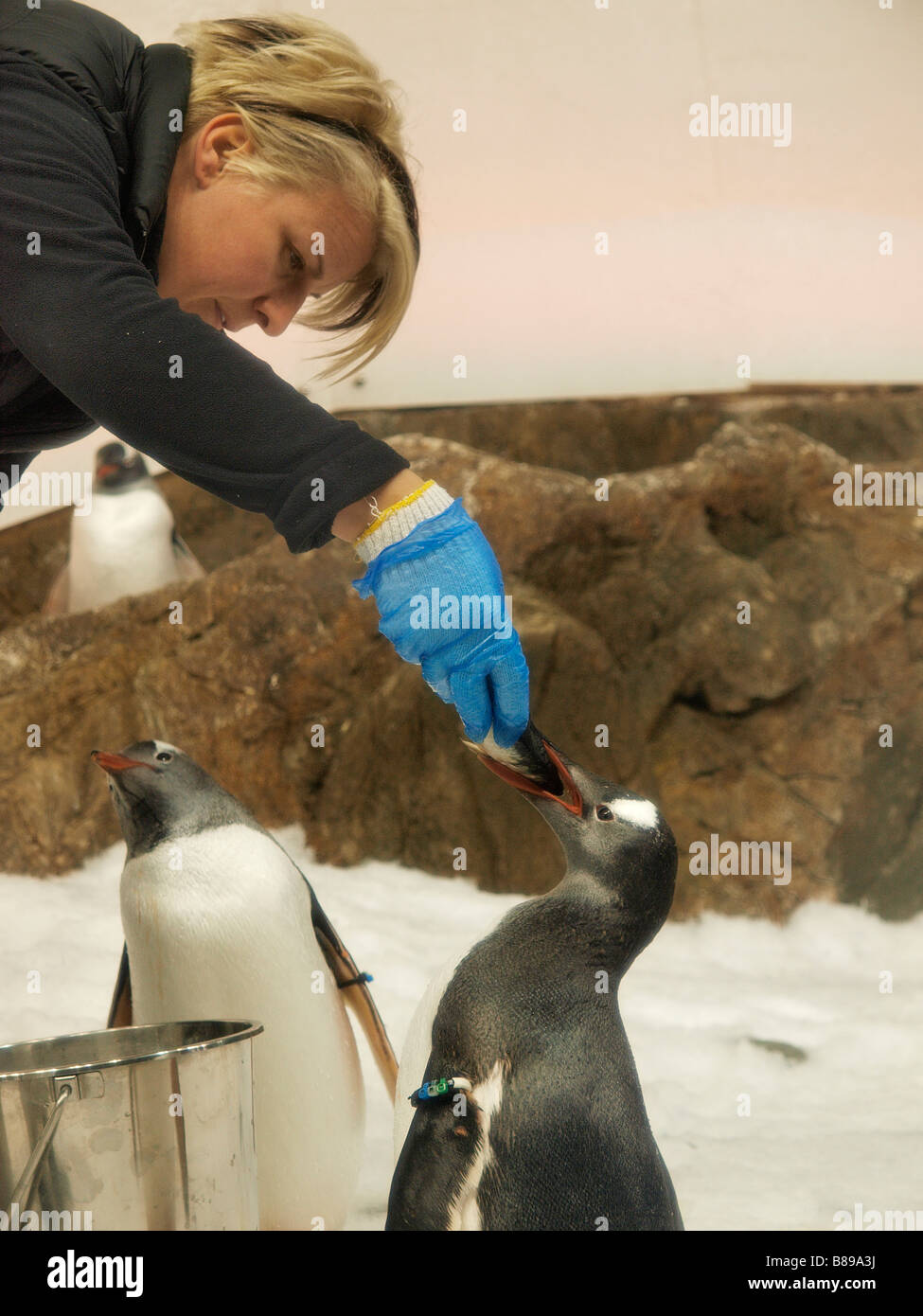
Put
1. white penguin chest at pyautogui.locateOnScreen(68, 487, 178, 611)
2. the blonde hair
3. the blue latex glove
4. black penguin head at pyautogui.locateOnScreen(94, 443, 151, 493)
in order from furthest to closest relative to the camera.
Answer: black penguin head at pyautogui.locateOnScreen(94, 443, 151, 493), white penguin chest at pyautogui.locateOnScreen(68, 487, 178, 611), the blonde hair, the blue latex glove

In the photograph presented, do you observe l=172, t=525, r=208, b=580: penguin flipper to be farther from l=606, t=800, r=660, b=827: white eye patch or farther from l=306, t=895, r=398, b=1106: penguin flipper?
l=606, t=800, r=660, b=827: white eye patch

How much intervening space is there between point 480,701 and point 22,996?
126 cm

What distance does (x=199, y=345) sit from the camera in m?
0.73

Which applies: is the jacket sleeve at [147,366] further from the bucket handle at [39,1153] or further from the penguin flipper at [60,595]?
the penguin flipper at [60,595]

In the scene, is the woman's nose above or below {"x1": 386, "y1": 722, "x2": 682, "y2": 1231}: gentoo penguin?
above

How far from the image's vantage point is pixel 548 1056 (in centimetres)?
96

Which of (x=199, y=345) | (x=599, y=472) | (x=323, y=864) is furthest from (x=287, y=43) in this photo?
(x=599, y=472)

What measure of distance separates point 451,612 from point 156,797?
2.25 ft

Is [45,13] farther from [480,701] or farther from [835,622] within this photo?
[835,622]

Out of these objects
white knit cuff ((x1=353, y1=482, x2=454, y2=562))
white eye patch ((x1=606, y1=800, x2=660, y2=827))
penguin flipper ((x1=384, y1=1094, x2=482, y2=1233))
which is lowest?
penguin flipper ((x1=384, y1=1094, x2=482, y2=1233))

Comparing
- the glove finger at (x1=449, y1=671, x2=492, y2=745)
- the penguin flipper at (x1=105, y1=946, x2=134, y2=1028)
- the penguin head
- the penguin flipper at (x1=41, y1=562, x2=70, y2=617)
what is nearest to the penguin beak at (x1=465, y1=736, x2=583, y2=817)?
the penguin head

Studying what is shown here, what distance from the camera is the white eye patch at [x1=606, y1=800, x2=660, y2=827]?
1045mm

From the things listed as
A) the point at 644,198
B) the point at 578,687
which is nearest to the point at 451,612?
the point at 578,687

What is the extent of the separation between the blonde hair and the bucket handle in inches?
29.8
